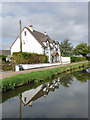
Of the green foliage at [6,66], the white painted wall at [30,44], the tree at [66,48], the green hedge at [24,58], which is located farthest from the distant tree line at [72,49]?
the green foliage at [6,66]

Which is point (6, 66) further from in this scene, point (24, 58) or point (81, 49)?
point (81, 49)

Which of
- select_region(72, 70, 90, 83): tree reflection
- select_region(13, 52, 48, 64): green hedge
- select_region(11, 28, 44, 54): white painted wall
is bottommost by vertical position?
select_region(72, 70, 90, 83): tree reflection

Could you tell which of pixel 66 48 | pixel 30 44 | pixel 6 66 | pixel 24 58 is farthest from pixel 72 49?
pixel 6 66

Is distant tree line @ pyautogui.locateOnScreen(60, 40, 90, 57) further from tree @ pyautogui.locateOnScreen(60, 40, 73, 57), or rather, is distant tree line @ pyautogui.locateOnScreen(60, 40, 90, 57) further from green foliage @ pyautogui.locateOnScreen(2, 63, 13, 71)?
green foliage @ pyautogui.locateOnScreen(2, 63, 13, 71)

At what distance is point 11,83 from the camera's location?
8.12 m

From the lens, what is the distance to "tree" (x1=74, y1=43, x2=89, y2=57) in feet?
181

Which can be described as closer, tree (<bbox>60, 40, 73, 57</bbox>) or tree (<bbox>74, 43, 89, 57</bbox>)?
tree (<bbox>60, 40, 73, 57</bbox>)

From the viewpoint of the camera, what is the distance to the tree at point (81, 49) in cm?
5525

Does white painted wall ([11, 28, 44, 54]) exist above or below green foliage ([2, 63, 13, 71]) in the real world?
above

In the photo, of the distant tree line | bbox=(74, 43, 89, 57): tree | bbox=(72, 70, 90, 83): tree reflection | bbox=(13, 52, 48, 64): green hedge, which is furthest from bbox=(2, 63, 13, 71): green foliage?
bbox=(74, 43, 89, 57): tree

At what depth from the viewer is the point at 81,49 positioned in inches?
2266

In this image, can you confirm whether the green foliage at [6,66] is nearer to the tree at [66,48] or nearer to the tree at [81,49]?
the tree at [66,48]

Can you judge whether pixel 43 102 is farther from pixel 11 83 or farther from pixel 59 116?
pixel 11 83

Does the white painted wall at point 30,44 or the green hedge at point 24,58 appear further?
the white painted wall at point 30,44
